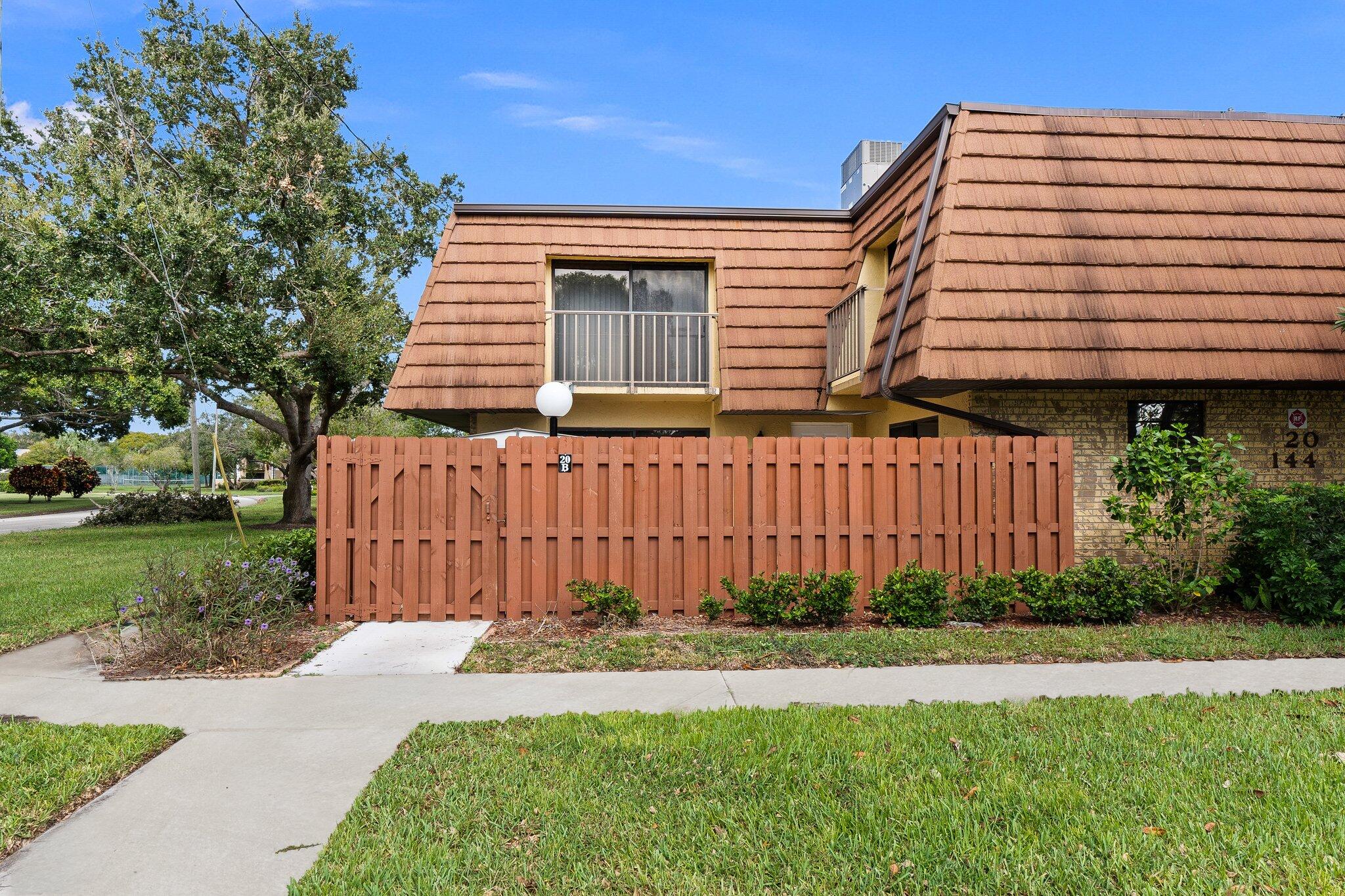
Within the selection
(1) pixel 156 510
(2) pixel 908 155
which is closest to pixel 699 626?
(2) pixel 908 155

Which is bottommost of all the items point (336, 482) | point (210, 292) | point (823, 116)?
point (336, 482)

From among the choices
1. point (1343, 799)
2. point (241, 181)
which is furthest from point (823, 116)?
point (241, 181)

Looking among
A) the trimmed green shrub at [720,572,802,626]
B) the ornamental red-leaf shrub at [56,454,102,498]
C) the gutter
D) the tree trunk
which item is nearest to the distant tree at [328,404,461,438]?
the ornamental red-leaf shrub at [56,454,102,498]

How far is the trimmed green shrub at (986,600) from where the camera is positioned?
25.5 feet

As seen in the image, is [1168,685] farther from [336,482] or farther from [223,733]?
[336,482]

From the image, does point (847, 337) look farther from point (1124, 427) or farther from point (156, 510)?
point (156, 510)

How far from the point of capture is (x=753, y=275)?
13562mm

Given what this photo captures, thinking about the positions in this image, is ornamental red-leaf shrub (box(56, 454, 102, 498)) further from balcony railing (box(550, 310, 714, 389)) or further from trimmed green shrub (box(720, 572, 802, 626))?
trimmed green shrub (box(720, 572, 802, 626))

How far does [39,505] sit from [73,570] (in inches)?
1294

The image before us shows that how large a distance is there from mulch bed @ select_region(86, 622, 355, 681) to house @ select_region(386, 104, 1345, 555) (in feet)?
18.6

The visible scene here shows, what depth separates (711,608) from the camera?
784cm

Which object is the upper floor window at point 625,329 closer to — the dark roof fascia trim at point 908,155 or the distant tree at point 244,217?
the dark roof fascia trim at point 908,155

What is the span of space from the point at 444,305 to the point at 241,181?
9433 millimetres

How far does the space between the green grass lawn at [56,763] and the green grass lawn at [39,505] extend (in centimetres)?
3142
